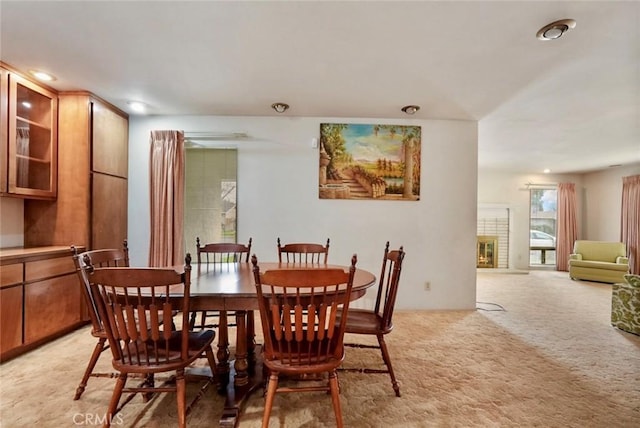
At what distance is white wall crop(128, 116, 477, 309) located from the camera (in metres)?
3.57

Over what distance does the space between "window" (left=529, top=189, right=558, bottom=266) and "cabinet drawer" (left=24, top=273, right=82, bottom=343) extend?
8917 mm

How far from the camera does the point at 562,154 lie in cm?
536

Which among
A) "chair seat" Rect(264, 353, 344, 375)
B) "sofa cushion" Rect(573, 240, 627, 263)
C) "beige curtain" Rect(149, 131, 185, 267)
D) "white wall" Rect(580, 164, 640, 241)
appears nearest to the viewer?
"chair seat" Rect(264, 353, 344, 375)

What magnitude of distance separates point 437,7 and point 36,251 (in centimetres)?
360

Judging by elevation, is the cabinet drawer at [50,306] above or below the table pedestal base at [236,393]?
above

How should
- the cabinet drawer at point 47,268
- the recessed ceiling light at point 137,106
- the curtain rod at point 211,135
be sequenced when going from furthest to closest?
the curtain rod at point 211,135, the recessed ceiling light at point 137,106, the cabinet drawer at point 47,268

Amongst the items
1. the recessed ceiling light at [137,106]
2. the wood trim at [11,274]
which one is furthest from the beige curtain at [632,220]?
the wood trim at [11,274]

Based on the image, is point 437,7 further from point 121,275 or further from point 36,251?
point 36,251

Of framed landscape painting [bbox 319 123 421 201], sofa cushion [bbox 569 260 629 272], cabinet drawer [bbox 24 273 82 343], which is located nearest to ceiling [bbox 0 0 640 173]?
framed landscape painting [bbox 319 123 421 201]

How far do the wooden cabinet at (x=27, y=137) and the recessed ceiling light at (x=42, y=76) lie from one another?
9cm

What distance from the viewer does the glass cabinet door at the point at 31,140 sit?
8.15 ft

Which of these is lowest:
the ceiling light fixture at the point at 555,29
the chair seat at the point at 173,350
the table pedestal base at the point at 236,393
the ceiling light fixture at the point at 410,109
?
the table pedestal base at the point at 236,393

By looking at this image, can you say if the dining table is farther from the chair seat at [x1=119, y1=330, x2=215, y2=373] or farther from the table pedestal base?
the chair seat at [x1=119, y1=330, x2=215, y2=373]

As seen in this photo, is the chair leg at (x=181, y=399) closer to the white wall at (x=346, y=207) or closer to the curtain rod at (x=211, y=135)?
the white wall at (x=346, y=207)
